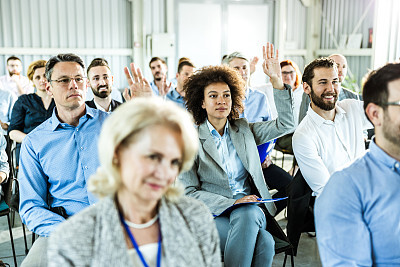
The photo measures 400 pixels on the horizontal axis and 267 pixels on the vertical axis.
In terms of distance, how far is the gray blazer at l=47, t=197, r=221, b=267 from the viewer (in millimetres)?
1201

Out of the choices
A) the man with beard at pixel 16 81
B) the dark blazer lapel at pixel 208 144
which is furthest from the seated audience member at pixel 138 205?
the man with beard at pixel 16 81

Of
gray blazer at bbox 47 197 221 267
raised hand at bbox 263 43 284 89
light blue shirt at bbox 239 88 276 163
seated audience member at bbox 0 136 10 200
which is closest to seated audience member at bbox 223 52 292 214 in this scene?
light blue shirt at bbox 239 88 276 163

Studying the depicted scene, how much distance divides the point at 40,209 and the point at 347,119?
2.03 metres

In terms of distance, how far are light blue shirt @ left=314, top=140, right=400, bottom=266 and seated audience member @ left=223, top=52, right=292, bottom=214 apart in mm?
1226

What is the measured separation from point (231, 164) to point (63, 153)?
970 mm

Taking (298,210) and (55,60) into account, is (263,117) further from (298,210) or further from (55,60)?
(55,60)

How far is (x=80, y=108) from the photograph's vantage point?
2.38 m

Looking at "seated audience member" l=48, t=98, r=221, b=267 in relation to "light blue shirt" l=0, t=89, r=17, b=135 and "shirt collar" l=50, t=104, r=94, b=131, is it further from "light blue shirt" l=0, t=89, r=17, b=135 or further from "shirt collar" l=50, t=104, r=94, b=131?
"light blue shirt" l=0, t=89, r=17, b=135

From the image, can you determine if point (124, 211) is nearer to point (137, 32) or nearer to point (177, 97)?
Result: point (177, 97)

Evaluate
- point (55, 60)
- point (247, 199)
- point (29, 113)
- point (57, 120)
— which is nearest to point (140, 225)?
point (247, 199)

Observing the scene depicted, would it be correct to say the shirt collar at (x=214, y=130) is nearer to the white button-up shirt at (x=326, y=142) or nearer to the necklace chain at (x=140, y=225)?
the white button-up shirt at (x=326, y=142)

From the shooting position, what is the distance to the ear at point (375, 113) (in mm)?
1599

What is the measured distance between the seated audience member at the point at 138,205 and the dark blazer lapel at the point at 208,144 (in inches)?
43.5

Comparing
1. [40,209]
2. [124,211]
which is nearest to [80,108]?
[40,209]
